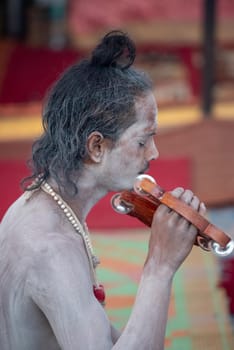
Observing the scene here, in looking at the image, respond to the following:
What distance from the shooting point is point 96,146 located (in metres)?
2.59

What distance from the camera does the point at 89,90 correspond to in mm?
2572

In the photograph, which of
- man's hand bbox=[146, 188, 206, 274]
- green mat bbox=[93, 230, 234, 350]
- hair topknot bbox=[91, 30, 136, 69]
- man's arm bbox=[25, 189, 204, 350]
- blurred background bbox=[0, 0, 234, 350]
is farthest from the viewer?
blurred background bbox=[0, 0, 234, 350]

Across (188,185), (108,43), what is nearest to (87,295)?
(108,43)

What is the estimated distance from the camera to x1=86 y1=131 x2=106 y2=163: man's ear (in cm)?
257

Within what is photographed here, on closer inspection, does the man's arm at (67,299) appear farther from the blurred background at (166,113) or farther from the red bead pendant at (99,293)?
the blurred background at (166,113)

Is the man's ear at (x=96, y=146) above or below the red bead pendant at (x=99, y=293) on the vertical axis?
above

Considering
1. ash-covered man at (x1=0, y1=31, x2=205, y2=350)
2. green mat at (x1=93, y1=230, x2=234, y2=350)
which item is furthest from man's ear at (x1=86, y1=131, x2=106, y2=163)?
green mat at (x1=93, y1=230, x2=234, y2=350)

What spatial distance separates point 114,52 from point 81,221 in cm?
44

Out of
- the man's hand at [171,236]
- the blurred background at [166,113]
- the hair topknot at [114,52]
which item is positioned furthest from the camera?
the blurred background at [166,113]

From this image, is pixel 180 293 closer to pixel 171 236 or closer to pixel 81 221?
pixel 81 221

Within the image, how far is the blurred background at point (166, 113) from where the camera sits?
5.64 metres

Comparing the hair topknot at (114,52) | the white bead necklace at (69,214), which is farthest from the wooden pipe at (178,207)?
the hair topknot at (114,52)

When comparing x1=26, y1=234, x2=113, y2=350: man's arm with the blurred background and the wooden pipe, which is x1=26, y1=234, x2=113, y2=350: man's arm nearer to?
the wooden pipe

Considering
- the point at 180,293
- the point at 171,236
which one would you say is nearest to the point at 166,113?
the point at 180,293
